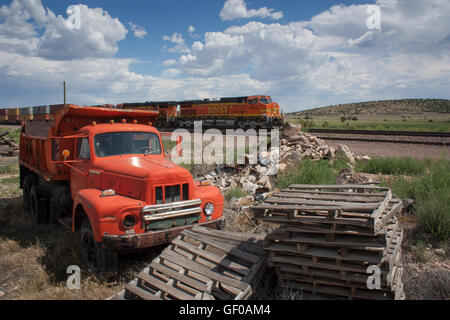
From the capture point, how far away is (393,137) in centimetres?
2053

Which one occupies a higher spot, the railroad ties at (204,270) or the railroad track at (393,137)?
the railroad track at (393,137)

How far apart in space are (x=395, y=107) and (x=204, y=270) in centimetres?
9804

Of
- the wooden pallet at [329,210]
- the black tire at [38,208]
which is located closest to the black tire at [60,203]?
the black tire at [38,208]

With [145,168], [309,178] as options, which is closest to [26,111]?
[309,178]

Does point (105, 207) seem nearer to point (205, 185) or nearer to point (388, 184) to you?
point (205, 185)

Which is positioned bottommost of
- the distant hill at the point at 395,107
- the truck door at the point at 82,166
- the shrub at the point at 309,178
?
the shrub at the point at 309,178

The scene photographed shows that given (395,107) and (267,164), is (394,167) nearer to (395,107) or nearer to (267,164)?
(267,164)

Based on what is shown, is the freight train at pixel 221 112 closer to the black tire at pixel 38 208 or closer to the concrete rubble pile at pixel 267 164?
the concrete rubble pile at pixel 267 164

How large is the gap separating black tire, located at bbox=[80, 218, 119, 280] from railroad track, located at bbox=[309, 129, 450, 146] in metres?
16.4

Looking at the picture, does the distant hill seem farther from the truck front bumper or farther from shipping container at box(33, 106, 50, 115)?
the truck front bumper

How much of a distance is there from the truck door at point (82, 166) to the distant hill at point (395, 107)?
9030cm

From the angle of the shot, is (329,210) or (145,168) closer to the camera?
(329,210)

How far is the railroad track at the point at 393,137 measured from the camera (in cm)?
1767

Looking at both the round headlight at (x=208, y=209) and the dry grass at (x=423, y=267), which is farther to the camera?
the round headlight at (x=208, y=209)
